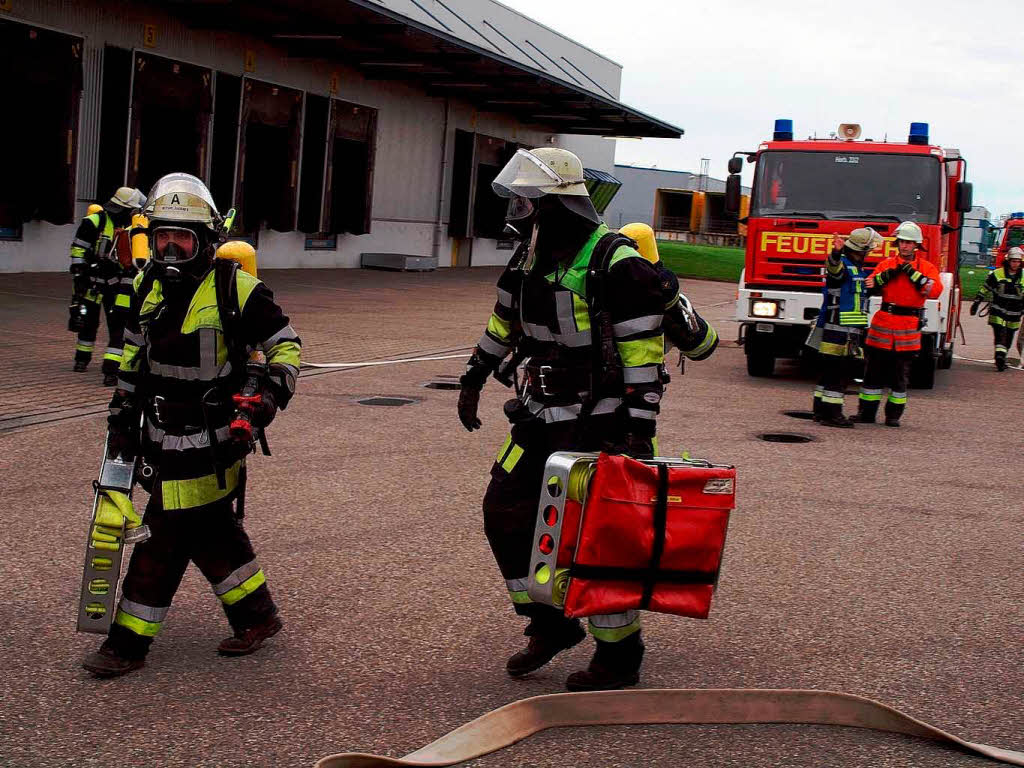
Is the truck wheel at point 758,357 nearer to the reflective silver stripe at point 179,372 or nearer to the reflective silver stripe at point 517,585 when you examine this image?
the reflective silver stripe at point 517,585

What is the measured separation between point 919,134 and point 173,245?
12758mm

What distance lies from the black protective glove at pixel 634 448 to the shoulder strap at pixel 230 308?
4.70ft

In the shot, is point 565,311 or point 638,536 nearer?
point 638,536

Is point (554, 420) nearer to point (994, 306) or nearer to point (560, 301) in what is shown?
point (560, 301)

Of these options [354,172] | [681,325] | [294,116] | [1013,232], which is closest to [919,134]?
[681,325]

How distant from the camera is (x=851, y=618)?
5.78m

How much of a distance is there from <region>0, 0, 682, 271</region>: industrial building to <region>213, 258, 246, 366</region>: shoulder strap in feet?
58.0

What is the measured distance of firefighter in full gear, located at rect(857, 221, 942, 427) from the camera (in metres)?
12.4

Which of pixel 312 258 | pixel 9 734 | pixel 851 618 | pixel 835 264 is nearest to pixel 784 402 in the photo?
pixel 835 264

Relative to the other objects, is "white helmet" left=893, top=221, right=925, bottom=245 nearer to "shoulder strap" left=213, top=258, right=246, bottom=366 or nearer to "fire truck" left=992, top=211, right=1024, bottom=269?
"shoulder strap" left=213, top=258, right=246, bottom=366

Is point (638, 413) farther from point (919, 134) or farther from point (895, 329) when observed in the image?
point (919, 134)

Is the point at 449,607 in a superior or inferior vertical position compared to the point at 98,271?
inferior

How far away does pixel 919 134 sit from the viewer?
618 inches

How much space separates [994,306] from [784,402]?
731 cm
